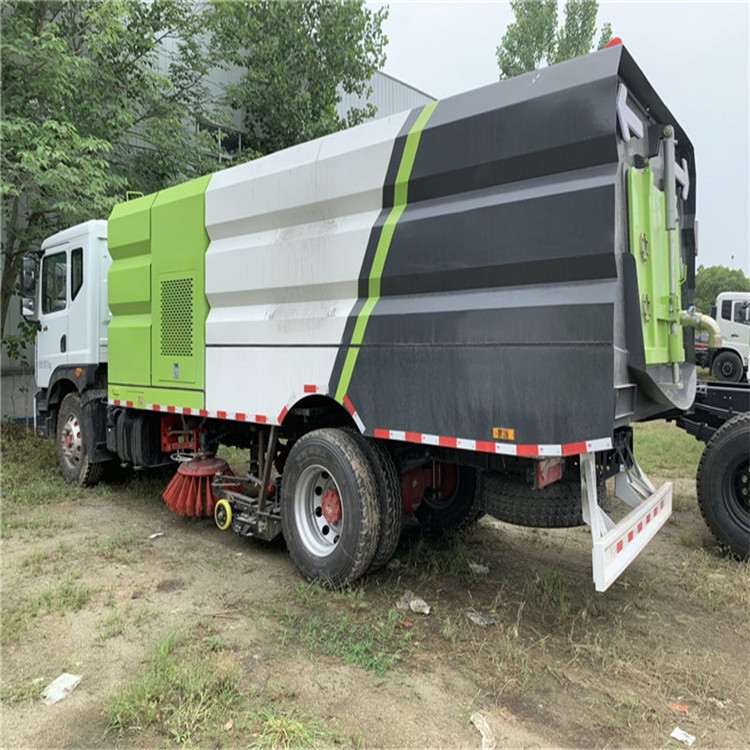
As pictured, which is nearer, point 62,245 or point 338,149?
point 338,149

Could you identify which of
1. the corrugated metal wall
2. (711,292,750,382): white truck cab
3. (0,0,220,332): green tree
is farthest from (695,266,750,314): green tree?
(0,0,220,332): green tree

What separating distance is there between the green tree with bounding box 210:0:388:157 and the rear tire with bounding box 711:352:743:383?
1318 cm

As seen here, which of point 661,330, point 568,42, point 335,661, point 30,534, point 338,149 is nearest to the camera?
point 335,661

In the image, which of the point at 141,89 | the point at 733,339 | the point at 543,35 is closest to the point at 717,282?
the point at 733,339

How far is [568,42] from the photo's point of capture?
18375mm

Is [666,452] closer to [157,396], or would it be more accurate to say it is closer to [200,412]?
[200,412]

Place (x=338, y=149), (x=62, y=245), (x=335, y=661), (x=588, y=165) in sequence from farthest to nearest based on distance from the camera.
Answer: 1. (x=62, y=245)
2. (x=338, y=149)
3. (x=335, y=661)
4. (x=588, y=165)

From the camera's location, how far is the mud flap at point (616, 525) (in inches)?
120

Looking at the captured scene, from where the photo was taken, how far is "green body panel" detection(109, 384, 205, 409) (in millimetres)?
5180

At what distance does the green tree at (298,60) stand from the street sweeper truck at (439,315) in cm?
721

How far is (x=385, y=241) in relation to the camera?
3721 millimetres

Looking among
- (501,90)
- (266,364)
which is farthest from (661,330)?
(266,364)

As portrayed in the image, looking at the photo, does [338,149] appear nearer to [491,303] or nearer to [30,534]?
[491,303]

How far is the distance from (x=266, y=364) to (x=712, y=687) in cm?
338
